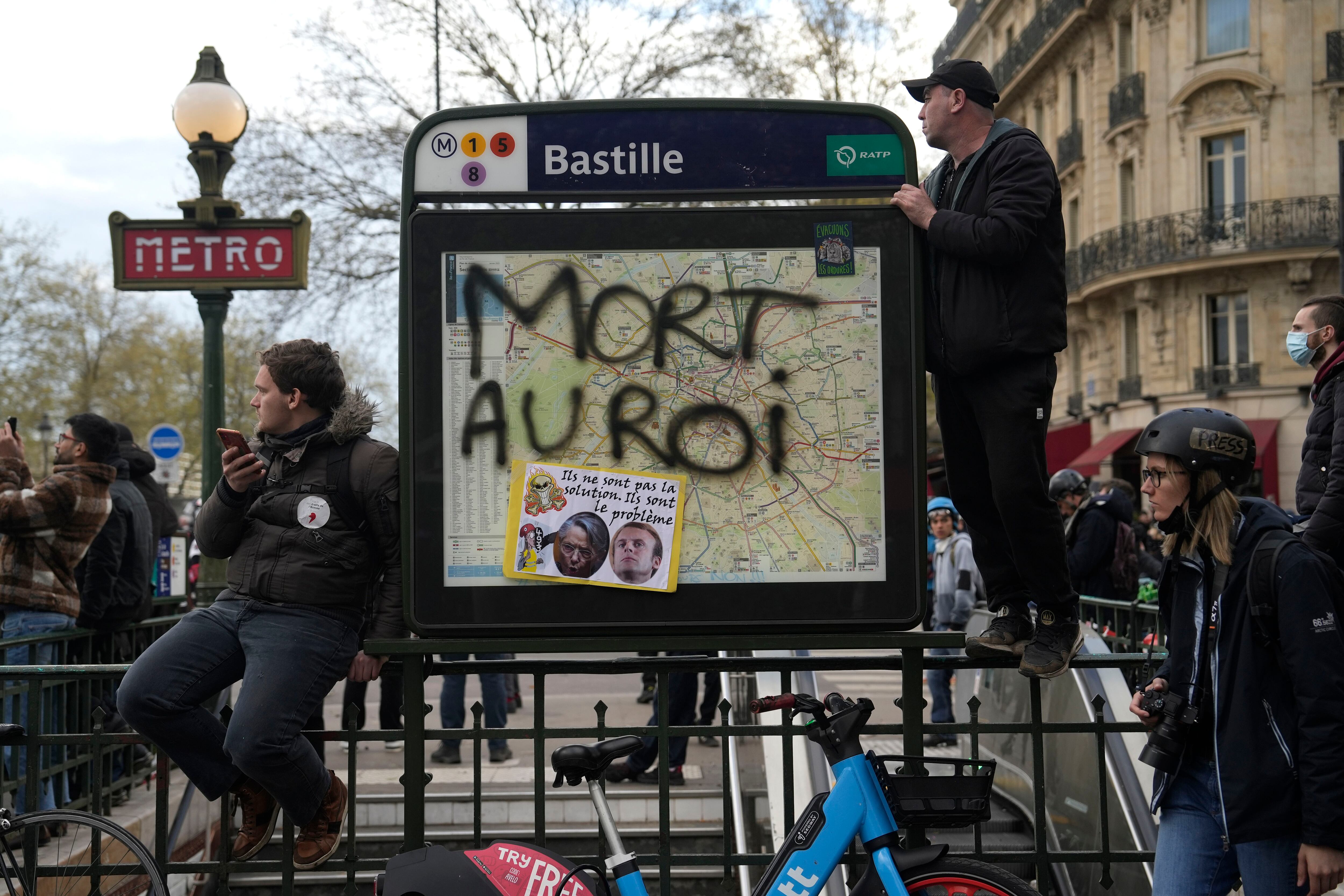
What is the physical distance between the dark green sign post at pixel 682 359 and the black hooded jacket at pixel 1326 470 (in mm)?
1829

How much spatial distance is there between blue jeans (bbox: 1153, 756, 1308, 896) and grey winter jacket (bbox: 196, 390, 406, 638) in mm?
2230

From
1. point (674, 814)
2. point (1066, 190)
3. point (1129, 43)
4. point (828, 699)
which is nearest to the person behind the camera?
point (828, 699)

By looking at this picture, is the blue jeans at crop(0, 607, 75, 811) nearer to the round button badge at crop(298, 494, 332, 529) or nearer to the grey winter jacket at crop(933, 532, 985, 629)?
the round button badge at crop(298, 494, 332, 529)

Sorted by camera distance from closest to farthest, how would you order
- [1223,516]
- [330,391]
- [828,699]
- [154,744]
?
1. [1223,516]
2. [828,699]
3. [154,744]
4. [330,391]

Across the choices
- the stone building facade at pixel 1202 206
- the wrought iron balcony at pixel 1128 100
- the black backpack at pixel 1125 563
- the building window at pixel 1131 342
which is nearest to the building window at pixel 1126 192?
the stone building facade at pixel 1202 206

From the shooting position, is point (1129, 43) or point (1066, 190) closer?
point (1129, 43)

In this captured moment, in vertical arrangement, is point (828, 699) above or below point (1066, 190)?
below

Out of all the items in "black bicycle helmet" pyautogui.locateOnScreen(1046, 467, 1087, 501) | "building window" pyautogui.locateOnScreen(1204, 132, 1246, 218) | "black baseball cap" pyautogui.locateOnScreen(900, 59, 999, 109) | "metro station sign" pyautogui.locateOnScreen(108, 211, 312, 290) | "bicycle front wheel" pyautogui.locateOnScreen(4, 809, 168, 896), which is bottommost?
"bicycle front wheel" pyautogui.locateOnScreen(4, 809, 168, 896)

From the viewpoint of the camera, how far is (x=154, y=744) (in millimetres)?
3539

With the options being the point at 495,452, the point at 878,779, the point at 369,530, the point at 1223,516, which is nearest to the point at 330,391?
the point at 369,530

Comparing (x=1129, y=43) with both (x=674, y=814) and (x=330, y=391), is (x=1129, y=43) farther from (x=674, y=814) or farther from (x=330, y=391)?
(x=330, y=391)

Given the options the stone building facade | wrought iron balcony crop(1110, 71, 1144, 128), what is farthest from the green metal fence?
wrought iron balcony crop(1110, 71, 1144, 128)

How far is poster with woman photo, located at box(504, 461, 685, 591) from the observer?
3.33 m

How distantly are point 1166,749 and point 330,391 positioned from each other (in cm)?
273
